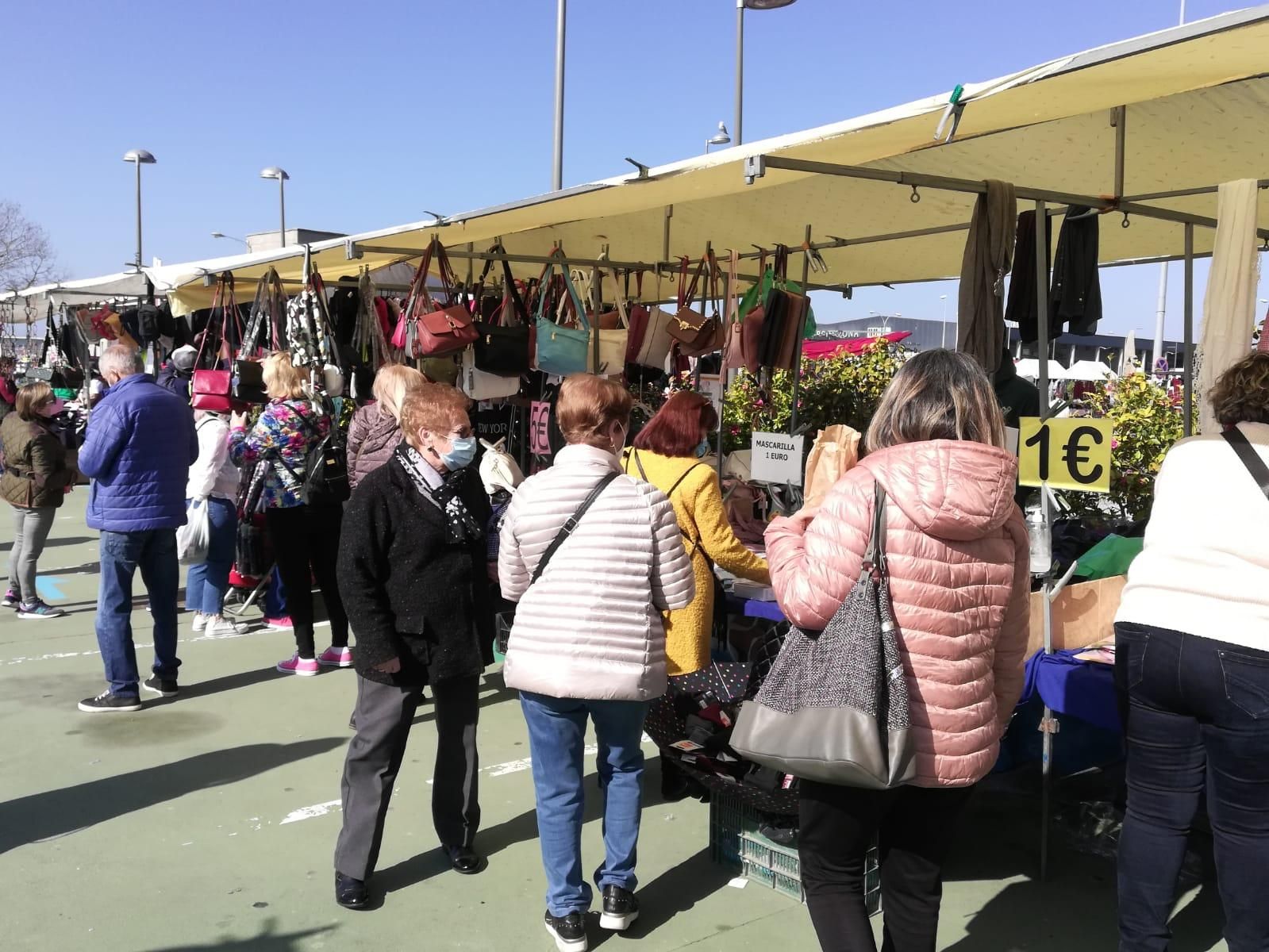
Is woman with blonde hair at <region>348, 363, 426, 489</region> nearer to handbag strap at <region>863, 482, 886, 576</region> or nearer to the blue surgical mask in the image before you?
the blue surgical mask

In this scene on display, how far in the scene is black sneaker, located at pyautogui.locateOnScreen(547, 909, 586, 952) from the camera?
2865 millimetres

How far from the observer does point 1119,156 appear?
3855 mm

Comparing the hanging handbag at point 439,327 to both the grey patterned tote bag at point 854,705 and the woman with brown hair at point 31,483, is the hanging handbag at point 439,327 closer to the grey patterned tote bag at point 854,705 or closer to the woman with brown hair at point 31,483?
the woman with brown hair at point 31,483

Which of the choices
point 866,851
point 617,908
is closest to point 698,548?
point 617,908

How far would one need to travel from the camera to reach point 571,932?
2863 millimetres

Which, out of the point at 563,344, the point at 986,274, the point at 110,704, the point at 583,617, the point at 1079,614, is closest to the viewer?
the point at 583,617

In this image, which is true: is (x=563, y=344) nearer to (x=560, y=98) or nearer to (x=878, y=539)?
(x=878, y=539)

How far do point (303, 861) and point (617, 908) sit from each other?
3.84 ft

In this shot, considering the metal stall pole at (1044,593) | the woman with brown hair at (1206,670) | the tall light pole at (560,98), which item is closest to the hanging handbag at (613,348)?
the metal stall pole at (1044,593)

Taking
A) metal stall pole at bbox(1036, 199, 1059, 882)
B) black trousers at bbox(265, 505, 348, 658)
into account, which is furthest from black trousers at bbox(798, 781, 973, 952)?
black trousers at bbox(265, 505, 348, 658)

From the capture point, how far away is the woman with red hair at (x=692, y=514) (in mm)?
3580

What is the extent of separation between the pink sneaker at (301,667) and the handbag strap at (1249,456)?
4.68 metres

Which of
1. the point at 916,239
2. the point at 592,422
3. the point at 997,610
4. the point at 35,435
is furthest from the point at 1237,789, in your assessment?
the point at 35,435

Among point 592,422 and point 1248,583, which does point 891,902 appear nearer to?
point 1248,583
